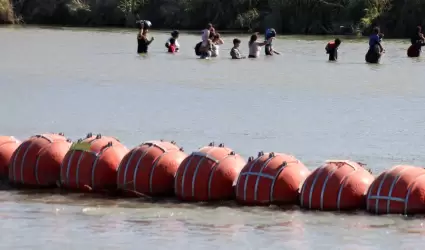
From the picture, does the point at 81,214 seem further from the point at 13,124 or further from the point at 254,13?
the point at 254,13

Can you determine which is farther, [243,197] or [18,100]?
[18,100]

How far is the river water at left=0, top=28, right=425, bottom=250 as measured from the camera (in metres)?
14.1

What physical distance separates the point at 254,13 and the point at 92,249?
1975 inches

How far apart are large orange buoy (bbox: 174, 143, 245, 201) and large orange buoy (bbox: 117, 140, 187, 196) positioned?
0.33 metres

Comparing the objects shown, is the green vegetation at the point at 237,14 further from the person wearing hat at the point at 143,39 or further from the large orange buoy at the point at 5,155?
the large orange buoy at the point at 5,155

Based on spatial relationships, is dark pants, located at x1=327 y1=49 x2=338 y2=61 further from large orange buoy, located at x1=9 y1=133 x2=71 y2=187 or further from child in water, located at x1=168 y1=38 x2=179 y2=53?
large orange buoy, located at x1=9 y1=133 x2=71 y2=187

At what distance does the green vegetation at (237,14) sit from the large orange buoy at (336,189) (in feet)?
140

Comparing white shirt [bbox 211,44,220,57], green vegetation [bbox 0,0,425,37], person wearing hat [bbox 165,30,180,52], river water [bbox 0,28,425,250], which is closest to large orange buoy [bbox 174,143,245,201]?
river water [bbox 0,28,425,250]

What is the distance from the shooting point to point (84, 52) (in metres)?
46.6

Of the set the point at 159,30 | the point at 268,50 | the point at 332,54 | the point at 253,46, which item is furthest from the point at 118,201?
the point at 159,30

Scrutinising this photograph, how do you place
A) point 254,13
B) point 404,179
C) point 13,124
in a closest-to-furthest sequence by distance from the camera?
point 404,179, point 13,124, point 254,13

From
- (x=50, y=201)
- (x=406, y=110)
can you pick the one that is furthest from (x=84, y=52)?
(x=50, y=201)

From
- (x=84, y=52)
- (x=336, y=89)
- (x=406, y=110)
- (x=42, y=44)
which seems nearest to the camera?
(x=406, y=110)

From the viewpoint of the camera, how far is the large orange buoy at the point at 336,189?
50.0 feet
